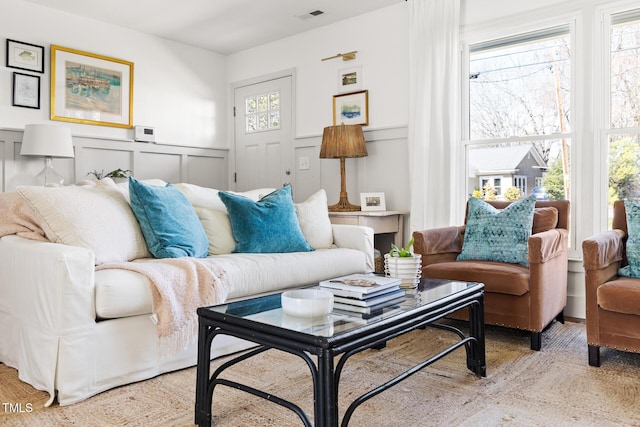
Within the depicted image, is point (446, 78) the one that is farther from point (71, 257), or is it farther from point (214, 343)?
point (71, 257)

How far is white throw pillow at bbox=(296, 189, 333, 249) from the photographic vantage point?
3.32 meters

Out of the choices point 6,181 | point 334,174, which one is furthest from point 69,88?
point 334,174

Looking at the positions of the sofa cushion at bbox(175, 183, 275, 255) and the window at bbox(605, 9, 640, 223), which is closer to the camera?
the sofa cushion at bbox(175, 183, 275, 255)

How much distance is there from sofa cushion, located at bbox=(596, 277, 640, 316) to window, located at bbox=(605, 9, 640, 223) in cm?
109

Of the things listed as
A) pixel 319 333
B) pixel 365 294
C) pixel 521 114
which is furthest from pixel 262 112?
pixel 319 333

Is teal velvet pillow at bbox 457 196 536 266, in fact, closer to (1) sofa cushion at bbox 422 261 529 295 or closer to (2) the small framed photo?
(1) sofa cushion at bbox 422 261 529 295

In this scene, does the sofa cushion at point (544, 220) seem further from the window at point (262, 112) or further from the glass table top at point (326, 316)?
the window at point (262, 112)

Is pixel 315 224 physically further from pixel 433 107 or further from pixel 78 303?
pixel 78 303

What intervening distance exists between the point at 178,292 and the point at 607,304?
6.54 feet

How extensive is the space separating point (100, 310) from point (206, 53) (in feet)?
13.1

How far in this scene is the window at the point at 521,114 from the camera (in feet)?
11.5

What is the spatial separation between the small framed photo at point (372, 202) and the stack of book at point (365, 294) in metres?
2.29

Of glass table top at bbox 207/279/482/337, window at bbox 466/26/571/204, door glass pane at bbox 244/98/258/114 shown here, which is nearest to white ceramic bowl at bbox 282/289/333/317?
glass table top at bbox 207/279/482/337

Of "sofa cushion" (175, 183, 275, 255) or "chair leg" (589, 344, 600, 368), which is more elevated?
"sofa cushion" (175, 183, 275, 255)
